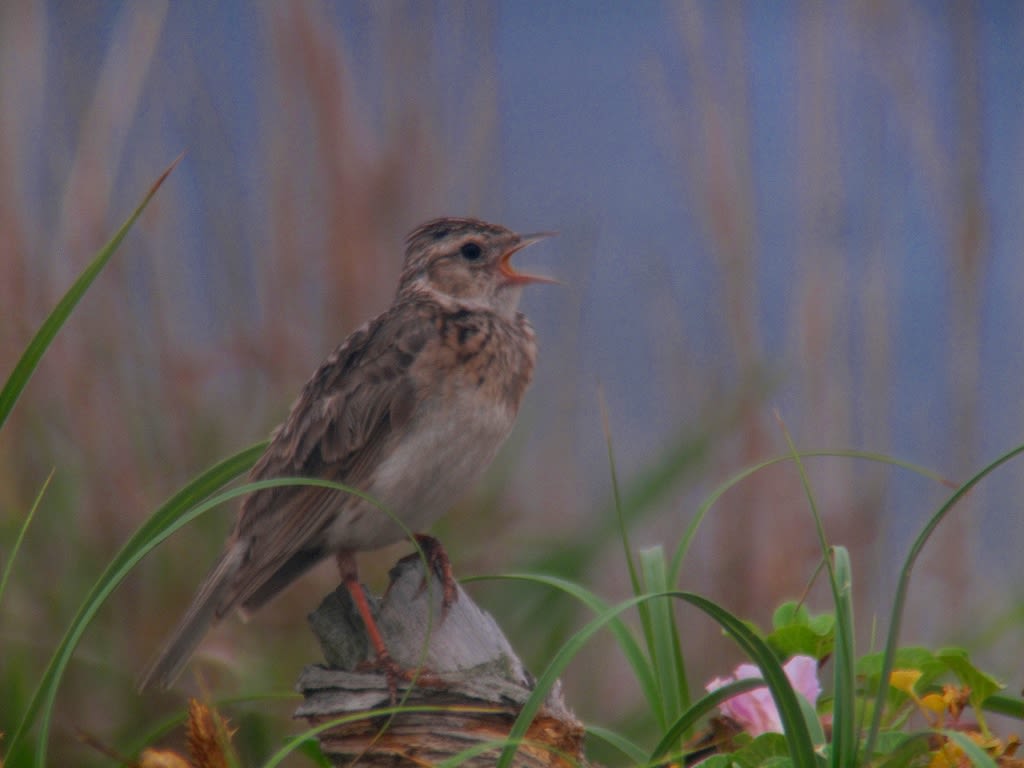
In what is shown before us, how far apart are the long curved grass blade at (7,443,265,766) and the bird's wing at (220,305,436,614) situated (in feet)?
1.79

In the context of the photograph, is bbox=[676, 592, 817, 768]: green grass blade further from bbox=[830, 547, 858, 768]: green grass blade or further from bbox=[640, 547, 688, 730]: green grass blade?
bbox=[640, 547, 688, 730]: green grass blade

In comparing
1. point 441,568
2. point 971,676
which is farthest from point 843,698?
point 441,568

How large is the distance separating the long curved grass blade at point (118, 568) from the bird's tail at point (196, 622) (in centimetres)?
56

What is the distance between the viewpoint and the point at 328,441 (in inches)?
118

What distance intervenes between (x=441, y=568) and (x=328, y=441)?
45cm

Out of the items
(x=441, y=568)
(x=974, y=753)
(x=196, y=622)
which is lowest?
(x=196, y=622)

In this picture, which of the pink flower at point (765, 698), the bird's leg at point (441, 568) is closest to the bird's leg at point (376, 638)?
the bird's leg at point (441, 568)

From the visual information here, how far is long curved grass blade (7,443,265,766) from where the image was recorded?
1871mm

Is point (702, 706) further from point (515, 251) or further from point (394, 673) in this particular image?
point (515, 251)

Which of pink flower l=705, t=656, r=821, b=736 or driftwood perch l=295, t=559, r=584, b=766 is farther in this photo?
driftwood perch l=295, t=559, r=584, b=766

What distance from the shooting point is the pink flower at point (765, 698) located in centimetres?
200

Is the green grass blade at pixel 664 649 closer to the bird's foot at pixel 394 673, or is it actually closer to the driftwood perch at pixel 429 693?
the driftwood perch at pixel 429 693

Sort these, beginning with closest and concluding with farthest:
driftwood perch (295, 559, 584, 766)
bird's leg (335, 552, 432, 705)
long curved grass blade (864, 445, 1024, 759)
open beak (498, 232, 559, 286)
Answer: long curved grass blade (864, 445, 1024, 759) < driftwood perch (295, 559, 584, 766) < bird's leg (335, 552, 432, 705) < open beak (498, 232, 559, 286)

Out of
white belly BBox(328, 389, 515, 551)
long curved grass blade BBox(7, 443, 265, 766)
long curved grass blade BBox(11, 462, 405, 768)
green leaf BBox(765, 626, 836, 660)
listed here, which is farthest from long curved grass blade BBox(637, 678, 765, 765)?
white belly BBox(328, 389, 515, 551)
